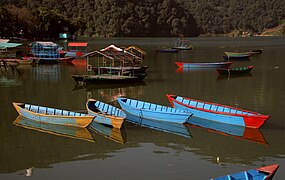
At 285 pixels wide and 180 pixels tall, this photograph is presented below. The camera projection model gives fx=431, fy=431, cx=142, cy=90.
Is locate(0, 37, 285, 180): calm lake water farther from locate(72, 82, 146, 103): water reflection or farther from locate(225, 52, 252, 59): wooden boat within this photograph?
locate(225, 52, 252, 59): wooden boat

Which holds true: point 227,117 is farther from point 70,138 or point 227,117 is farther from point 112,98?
point 112,98

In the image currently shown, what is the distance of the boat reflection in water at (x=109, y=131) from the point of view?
18.4 meters

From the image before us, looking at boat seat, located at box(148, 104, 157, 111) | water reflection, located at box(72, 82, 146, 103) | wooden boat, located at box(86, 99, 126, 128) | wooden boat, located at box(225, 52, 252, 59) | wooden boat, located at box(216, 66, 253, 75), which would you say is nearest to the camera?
wooden boat, located at box(86, 99, 126, 128)

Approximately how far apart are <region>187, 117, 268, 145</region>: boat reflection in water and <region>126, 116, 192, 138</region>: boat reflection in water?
2.06 ft

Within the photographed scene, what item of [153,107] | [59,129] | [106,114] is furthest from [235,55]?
[59,129]

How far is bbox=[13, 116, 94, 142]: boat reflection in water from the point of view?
1850cm

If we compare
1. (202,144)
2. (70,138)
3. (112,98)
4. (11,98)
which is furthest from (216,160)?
(11,98)

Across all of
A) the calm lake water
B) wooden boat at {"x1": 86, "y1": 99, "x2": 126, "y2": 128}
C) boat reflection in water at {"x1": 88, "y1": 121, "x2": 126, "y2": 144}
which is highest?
wooden boat at {"x1": 86, "y1": 99, "x2": 126, "y2": 128}

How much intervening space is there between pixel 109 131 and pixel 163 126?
271 centimetres

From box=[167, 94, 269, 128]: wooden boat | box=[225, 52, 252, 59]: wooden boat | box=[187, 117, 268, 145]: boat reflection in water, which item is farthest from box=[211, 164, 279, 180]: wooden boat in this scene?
box=[225, 52, 252, 59]: wooden boat

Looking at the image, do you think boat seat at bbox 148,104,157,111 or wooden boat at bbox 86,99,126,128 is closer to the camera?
wooden boat at bbox 86,99,126,128

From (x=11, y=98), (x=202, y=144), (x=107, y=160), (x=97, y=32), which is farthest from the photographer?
(x=97, y=32)

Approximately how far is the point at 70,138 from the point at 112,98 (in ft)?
32.7

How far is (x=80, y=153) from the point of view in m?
16.5
